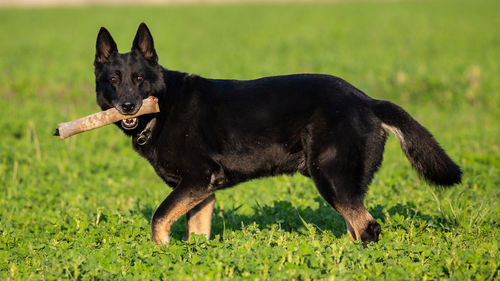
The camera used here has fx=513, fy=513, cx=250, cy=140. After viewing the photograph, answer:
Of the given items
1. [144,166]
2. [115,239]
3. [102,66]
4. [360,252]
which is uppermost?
[102,66]

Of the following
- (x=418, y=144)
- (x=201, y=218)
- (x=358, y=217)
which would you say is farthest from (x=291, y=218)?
(x=418, y=144)

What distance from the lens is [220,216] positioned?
20.7 ft

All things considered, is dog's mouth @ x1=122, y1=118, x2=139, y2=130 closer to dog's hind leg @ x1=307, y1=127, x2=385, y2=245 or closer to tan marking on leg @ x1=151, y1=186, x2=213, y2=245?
tan marking on leg @ x1=151, y1=186, x2=213, y2=245

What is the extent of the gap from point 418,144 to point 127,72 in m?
2.94

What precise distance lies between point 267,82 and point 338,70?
12643 millimetres

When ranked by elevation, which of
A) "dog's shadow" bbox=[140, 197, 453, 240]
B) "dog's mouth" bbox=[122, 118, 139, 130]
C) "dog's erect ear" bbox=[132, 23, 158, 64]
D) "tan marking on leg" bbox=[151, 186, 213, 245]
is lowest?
"dog's shadow" bbox=[140, 197, 453, 240]

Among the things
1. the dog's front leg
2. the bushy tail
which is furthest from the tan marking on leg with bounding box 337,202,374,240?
the dog's front leg

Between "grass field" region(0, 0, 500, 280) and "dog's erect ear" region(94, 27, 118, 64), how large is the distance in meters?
1.78

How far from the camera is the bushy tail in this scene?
16.0 ft

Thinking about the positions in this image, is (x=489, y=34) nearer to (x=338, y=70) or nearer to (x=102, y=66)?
(x=338, y=70)

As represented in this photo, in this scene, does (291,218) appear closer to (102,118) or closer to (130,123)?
(130,123)

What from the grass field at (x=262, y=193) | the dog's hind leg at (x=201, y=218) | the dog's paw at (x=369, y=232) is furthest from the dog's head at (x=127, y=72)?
the dog's paw at (x=369, y=232)

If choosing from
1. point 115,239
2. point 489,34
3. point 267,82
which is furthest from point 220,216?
point 489,34

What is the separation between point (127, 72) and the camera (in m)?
5.16
